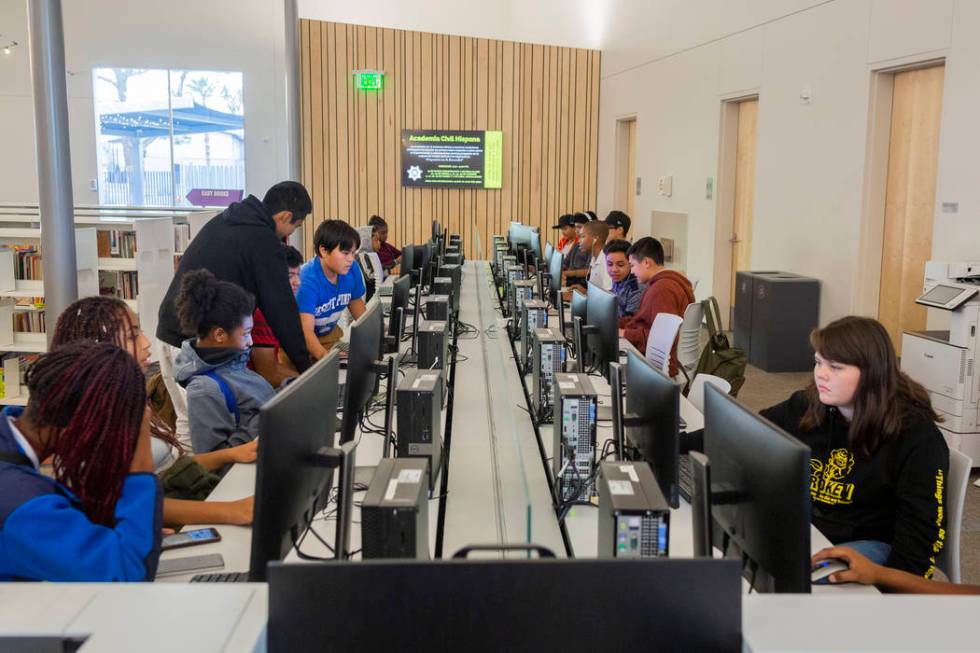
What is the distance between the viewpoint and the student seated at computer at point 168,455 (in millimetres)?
2424

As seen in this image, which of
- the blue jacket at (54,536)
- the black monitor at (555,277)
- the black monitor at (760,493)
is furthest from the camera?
the black monitor at (555,277)

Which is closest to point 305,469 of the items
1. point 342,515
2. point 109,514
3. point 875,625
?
point 342,515

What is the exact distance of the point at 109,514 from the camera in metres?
1.76

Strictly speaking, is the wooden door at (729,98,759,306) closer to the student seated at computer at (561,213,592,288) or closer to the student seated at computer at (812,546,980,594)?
the student seated at computer at (561,213,592,288)

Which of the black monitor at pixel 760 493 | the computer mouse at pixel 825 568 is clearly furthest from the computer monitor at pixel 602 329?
the black monitor at pixel 760 493

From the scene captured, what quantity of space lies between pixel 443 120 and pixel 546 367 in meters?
10.3

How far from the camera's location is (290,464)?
1712 millimetres

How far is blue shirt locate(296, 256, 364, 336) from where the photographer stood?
16.1 feet

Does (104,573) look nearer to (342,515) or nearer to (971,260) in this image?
(342,515)

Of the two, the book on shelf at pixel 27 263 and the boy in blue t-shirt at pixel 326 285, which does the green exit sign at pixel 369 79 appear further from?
the boy in blue t-shirt at pixel 326 285

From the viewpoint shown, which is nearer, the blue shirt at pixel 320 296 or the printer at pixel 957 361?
the blue shirt at pixel 320 296

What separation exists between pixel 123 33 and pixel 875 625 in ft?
47.0

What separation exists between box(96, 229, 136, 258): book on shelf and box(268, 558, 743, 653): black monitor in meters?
6.86

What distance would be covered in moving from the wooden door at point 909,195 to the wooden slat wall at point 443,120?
6.75 meters
